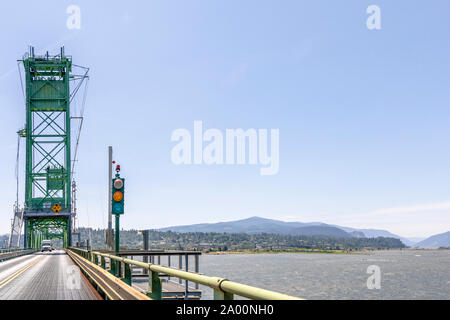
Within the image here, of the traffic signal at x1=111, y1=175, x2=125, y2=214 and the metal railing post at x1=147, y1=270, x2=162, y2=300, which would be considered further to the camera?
the traffic signal at x1=111, y1=175, x2=125, y2=214

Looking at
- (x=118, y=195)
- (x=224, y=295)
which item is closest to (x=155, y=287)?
(x=224, y=295)

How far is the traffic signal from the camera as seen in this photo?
18.5m

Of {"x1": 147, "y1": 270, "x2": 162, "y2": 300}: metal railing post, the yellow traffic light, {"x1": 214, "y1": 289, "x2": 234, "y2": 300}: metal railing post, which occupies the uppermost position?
the yellow traffic light

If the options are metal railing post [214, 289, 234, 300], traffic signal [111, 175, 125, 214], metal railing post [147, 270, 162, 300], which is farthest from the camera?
traffic signal [111, 175, 125, 214]

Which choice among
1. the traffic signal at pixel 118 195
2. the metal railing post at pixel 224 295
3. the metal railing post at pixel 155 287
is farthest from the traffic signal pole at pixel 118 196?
the metal railing post at pixel 224 295

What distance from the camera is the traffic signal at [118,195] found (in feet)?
60.6

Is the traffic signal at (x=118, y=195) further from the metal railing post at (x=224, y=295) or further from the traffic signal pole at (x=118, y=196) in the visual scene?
the metal railing post at (x=224, y=295)

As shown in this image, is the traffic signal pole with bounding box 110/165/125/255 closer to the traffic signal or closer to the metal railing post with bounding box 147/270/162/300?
the traffic signal

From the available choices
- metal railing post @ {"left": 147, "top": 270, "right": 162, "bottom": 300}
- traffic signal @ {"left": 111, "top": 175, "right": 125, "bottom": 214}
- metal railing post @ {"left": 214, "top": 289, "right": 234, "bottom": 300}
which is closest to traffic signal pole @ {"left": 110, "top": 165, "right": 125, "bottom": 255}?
traffic signal @ {"left": 111, "top": 175, "right": 125, "bottom": 214}

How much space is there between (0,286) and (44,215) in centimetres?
7183

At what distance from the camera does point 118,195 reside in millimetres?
18578

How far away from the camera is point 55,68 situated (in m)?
91.3
